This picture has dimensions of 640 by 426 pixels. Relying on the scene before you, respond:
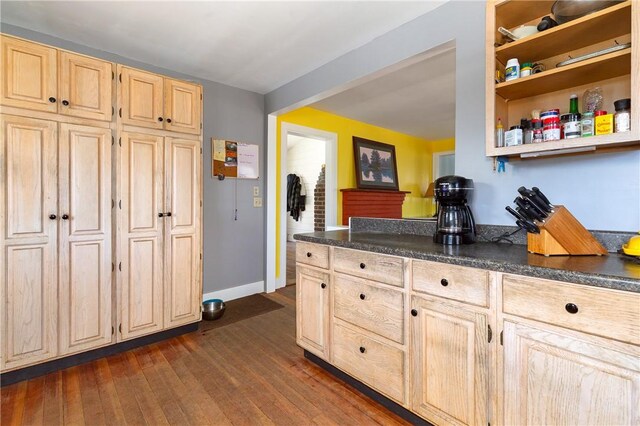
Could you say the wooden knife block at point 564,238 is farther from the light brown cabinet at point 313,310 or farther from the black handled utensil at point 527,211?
the light brown cabinet at point 313,310

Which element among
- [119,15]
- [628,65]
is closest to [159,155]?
[119,15]

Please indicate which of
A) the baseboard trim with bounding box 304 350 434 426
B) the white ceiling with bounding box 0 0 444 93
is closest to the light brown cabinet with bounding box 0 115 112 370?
the white ceiling with bounding box 0 0 444 93

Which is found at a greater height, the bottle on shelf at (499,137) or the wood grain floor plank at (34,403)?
the bottle on shelf at (499,137)

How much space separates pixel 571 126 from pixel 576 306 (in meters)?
0.83

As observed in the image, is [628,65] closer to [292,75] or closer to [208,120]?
[292,75]

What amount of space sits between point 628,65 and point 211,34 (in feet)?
8.20

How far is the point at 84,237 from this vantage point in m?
2.04

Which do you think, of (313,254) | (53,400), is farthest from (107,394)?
(313,254)

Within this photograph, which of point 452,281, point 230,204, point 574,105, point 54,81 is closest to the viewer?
point 452,281

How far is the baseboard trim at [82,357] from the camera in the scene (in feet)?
6.08

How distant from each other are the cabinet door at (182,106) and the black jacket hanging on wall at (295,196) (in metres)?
4.38

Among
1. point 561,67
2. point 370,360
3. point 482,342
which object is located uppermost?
point 561,67

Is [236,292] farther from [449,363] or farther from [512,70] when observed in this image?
[512,70]

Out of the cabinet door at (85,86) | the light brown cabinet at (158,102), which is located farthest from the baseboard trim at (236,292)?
the cabinet door at (85,86)
